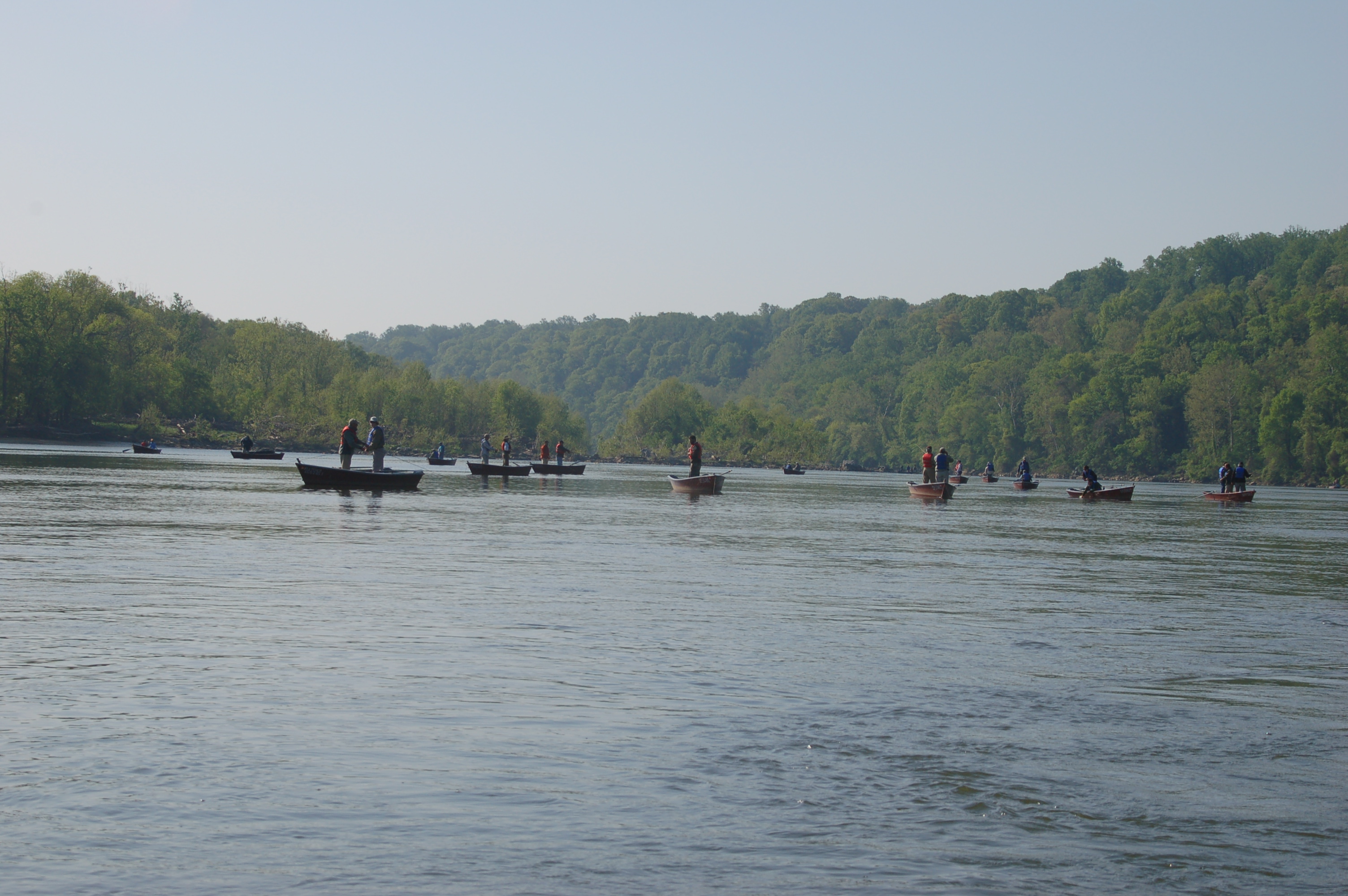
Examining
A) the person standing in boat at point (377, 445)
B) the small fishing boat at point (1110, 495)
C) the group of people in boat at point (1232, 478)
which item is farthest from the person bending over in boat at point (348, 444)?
the group of people in boat at point (1232, 478)

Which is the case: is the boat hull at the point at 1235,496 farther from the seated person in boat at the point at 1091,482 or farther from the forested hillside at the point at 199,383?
the forested hillside at the point at 199,383

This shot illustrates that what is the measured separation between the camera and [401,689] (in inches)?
409

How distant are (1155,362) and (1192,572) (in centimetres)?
17164

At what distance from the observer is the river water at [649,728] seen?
646 centimetres

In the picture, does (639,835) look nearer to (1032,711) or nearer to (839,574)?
(1032,711)

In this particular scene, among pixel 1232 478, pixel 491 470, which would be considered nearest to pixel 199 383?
pixel 491 470

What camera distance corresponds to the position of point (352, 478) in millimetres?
46469

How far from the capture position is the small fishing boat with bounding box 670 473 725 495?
193ft

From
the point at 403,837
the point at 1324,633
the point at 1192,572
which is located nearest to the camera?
the point at 403,837

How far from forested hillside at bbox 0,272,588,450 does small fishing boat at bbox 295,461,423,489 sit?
3393 inches

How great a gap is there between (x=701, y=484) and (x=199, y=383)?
104477 mm

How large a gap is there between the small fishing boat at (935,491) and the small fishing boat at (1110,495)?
862 cm

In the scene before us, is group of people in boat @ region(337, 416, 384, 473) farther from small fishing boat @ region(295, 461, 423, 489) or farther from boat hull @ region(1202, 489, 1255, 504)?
boat hull @ region(1202, 489, 1255, 504)

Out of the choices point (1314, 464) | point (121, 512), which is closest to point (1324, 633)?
point (121, 512)
